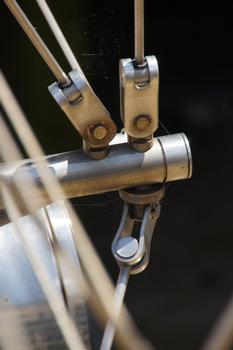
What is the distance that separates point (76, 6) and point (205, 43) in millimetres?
380

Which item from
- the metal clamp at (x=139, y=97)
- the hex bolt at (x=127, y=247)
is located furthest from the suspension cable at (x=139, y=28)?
the hex bolt at (x=127, y=247)

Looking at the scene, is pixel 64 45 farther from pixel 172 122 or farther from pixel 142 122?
pixel 172 122

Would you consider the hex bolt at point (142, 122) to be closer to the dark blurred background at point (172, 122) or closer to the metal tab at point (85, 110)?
the metal tab at point (85, 110)

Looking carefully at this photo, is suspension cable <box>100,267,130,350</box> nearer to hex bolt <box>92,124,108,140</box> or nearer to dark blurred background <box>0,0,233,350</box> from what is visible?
hex bolt <box>92,124,108,140</box>

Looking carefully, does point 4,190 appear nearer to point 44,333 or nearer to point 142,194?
point 142,194

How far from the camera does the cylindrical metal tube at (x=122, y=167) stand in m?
0.74

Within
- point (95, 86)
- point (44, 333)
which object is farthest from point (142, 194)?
point (95, 86)

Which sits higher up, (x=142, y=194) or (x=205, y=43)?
(x=142, y=194)

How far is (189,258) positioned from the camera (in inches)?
76.9

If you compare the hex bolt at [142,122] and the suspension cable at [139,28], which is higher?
the suspension cable at [139,28]

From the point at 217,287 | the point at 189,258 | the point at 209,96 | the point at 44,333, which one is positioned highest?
the point at 209,96

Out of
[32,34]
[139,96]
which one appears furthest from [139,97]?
[32,34]

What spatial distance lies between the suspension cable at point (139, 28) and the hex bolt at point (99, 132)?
90 mm

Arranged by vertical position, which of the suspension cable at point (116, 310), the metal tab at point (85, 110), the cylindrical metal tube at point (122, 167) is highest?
the metal tab at point (85, 110)
